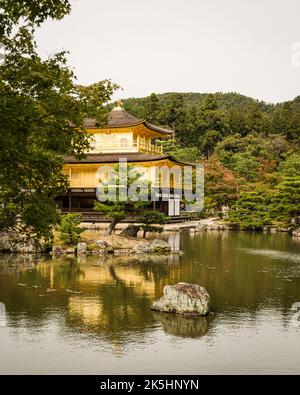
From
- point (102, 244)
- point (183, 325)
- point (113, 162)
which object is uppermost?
point (113, 162)

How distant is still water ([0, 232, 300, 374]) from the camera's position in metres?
9.39

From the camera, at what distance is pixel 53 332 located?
1118 centimetres

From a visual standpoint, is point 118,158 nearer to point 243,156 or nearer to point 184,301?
point 243,156

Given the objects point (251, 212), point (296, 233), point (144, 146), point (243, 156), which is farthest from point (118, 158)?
point (243, 156)

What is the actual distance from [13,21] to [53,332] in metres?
6.68

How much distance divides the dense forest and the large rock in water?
2917cm

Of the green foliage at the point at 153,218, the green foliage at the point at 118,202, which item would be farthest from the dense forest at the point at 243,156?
the green foliage at the point at 118,202

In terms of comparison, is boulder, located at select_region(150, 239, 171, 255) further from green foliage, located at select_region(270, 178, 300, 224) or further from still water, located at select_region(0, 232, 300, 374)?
green foliage, located at select_region(270, 178, 300, 224)

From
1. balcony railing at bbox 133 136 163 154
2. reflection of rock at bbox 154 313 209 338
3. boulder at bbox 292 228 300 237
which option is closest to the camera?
reflection of rock at bbox 154 313 209 338

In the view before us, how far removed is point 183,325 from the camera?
474 inches

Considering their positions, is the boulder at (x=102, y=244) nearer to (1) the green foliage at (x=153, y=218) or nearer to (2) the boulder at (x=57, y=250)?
(2) the boulder at (x=57, y=250)

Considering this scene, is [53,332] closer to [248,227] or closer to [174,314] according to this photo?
[174,314]

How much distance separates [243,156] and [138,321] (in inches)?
1987


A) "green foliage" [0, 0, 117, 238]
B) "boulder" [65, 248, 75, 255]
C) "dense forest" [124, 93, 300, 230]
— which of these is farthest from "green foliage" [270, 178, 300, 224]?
"green foliage" [0, 0, 117, 238]
